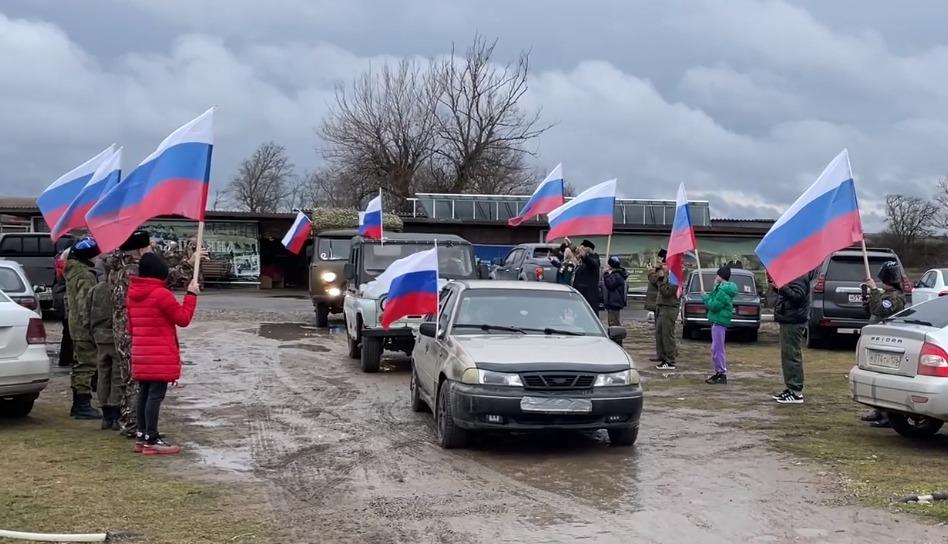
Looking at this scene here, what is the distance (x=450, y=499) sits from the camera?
22.7 ft

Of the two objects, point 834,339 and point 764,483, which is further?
point 834,339

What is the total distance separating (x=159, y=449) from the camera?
8.39m

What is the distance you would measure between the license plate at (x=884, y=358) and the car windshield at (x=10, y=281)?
39.7ft

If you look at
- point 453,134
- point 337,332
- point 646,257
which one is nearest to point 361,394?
point 337,332

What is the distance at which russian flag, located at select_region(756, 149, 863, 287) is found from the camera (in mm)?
10430

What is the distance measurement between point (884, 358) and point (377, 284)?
776cm

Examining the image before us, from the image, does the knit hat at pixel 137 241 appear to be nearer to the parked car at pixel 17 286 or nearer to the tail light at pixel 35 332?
the tail light at pixel 35 332

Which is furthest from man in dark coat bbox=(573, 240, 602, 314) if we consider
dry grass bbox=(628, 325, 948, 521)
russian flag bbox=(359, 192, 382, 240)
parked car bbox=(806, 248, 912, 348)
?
parked car bbox=(806, 248, 912, 348)

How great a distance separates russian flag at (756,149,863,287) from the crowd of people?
635 cm

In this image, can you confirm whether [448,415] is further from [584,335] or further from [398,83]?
[398,83]

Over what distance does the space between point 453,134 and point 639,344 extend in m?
34.7

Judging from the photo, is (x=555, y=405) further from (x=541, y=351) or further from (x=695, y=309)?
(x=695, y=309)

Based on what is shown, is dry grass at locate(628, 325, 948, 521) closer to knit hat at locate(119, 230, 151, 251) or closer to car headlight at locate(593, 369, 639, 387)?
car headlight at locate(593, 369, 639, 387)

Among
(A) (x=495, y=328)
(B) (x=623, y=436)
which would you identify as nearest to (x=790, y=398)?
(B) (x=623, y=436)
